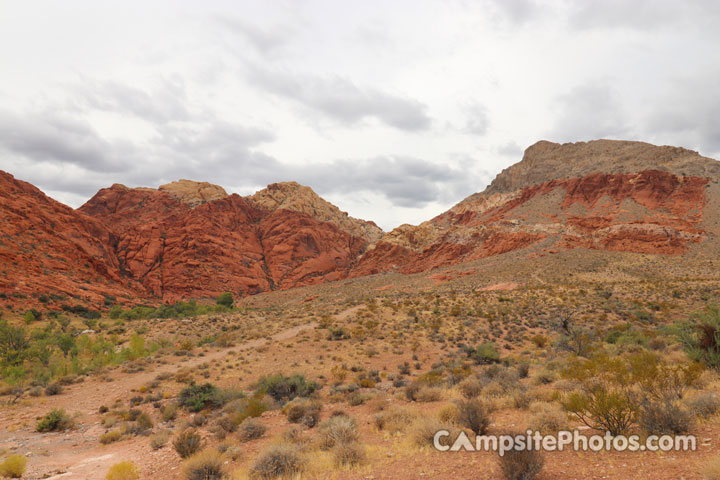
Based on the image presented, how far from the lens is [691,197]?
62.0 m

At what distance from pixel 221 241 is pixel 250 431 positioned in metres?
87.0

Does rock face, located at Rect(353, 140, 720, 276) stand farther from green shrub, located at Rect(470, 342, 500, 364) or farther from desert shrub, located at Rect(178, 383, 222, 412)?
desert shrub, located at Rect(178, 383, 222, 412)

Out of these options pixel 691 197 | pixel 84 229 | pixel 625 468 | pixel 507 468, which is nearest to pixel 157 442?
pixel 507 468

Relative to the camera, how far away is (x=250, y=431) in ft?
28.5

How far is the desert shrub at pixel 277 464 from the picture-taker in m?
6.02

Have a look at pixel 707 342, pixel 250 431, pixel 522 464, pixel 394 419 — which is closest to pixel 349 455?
pixel 394 419

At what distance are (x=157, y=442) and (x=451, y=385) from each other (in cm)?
903

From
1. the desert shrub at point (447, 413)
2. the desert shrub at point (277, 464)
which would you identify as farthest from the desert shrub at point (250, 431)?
the desert shrub at point (447, 413)

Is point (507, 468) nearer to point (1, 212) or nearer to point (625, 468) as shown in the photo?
point (625, 468)

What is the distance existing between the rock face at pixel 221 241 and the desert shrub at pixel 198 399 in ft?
222

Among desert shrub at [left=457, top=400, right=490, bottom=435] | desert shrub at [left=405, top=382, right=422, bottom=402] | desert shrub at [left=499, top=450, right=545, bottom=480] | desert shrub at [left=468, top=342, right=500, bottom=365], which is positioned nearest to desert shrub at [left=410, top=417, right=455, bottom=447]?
desert shrub at [left=457, top=400, right=490, bottom=435]

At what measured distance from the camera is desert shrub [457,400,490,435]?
6.93m

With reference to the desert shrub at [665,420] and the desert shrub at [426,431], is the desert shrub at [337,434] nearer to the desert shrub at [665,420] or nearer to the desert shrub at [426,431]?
the desert shrub at [426,431]

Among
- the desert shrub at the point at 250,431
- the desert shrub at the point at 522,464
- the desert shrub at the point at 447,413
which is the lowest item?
the desert shrub at the point at 250,431
